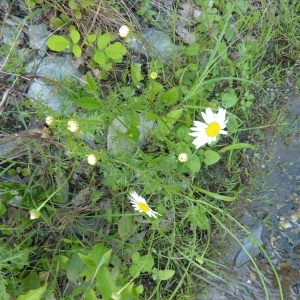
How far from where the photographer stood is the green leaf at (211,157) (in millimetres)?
1757

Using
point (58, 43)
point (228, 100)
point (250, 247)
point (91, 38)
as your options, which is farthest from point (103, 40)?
point (250, 247)

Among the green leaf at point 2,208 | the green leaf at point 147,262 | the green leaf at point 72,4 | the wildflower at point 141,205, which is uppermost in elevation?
the green leaf at point 72,4

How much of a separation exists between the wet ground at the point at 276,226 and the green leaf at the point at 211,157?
0.30m

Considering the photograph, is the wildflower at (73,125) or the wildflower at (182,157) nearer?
the wildflower at (73,125)

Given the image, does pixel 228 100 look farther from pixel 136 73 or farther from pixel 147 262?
pixel 147 262

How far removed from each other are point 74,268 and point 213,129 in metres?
0.82

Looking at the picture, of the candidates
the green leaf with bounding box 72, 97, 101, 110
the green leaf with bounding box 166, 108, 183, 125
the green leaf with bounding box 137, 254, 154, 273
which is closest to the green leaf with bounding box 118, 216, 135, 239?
the green leaf with bounding box 137, 254, 154, 273

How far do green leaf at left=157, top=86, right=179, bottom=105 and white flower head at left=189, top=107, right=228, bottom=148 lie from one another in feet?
0.72

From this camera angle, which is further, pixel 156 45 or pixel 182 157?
pixel 156 45

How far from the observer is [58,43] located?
1.67 m

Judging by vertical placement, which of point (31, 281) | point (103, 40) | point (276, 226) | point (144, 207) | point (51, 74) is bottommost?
point (31, 281)

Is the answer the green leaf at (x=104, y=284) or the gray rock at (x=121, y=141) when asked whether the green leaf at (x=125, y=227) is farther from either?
the green leaf at (x=104, y=284)

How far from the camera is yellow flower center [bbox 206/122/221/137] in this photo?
5.03 feet

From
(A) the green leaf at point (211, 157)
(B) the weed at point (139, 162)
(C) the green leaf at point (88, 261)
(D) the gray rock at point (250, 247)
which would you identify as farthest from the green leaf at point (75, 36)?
(D) the gray rock at point (250, 247)
